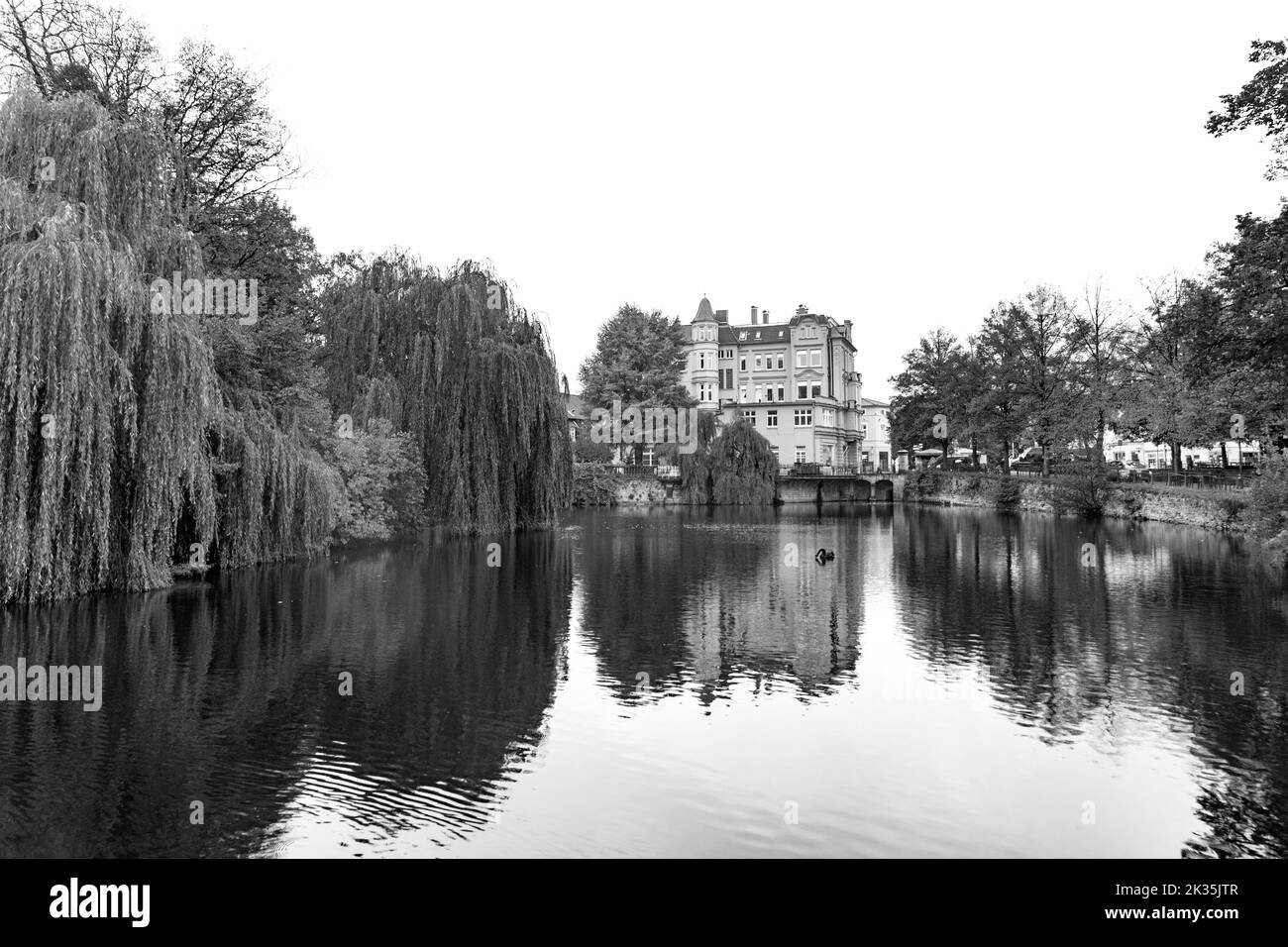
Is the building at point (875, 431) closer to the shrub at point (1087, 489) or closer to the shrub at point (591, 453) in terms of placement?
the shrub at point (591, 453)

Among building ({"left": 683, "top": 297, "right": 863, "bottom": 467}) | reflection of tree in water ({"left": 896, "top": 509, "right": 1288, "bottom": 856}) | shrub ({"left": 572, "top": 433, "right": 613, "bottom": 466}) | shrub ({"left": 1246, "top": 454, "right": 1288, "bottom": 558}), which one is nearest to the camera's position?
reflection of tree in water ({"left": 896, "top": 509, "right": 1288, "bottom": 856})

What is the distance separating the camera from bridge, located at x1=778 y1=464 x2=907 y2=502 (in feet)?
255

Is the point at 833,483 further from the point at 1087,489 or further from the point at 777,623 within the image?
the point at 777,623

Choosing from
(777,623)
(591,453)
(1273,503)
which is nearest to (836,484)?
(591,453)

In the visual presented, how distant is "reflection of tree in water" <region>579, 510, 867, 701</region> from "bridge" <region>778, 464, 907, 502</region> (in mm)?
39459

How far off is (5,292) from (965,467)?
74.4 meters

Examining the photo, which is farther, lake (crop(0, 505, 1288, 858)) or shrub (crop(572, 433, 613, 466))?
shrub (crop(572, 433, 613, 466))

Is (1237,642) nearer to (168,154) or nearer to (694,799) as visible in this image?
(694,799)

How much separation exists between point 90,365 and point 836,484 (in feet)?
221

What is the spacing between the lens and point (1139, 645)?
53.2 ft

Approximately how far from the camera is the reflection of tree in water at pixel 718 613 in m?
14.4

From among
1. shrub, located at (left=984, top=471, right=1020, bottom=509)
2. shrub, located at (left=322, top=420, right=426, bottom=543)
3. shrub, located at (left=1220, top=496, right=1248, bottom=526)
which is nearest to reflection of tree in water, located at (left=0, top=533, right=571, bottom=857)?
shrub, located at (left=322, top=420, right=426, bottom=543)

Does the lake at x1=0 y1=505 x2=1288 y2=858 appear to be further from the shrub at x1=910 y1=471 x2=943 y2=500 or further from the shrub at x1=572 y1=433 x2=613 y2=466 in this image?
the shrub at x1=910 y1=471 x2=943 y2=500

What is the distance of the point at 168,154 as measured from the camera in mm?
21719
